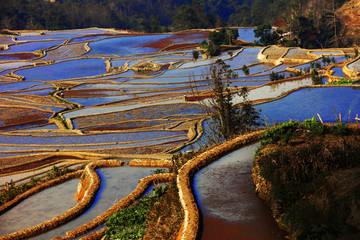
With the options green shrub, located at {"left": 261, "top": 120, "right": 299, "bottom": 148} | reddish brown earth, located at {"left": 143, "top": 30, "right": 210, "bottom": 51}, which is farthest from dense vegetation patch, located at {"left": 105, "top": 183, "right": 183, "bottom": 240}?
reddish brown earth, located at {"left": 143, "top": 30, "right": 210, "bottom": 51}

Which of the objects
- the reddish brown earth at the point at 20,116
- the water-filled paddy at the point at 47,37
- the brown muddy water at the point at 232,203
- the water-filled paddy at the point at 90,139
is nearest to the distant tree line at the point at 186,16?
the water-filled paddy at the point at 47,37

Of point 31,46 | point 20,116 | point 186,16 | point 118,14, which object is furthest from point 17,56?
point 118,14

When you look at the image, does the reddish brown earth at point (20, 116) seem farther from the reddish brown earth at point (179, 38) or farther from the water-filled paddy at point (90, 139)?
the reddish brown earth at point (179, 38)

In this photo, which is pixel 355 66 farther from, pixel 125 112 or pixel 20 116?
pixel 20 116

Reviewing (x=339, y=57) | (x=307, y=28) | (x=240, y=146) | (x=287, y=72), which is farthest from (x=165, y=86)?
(x=240, y=146)

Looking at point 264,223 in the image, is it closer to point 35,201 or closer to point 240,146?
point 240,146
